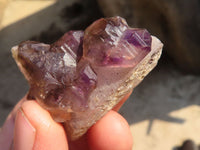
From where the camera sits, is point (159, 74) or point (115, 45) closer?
point (115, 45)

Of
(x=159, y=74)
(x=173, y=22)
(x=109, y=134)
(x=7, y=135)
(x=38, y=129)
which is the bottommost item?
(x=159, y=74)

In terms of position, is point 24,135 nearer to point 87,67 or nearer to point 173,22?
point 87,67

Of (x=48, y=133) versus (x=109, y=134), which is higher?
(x=48, y=133)

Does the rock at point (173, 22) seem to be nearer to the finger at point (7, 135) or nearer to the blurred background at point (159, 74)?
the blurred background at point (159, 74)

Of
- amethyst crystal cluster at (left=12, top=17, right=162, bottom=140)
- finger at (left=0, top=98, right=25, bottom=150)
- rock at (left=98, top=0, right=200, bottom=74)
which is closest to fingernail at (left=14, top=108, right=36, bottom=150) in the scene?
amethyst crystal cluster at (left=12, top=17, right=162, bottom=140)

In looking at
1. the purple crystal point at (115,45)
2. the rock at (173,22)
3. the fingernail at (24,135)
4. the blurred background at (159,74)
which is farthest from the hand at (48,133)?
the rock at (173,22)

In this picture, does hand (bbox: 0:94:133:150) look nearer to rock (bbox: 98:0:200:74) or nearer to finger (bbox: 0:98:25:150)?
finger (bbox: 0:98:25:150)

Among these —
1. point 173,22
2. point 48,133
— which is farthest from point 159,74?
point 48,133
